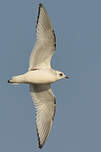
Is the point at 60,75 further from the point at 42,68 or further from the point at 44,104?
the point at 44,104

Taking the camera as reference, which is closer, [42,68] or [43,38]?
[43,38]

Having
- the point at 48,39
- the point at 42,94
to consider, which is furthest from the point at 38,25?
the point at 42,94

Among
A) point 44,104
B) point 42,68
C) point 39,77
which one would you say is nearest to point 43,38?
point 42,68

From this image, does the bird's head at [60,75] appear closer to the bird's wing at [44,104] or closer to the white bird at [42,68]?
the white bird at [42,68]

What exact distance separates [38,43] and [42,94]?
2658 millimetres

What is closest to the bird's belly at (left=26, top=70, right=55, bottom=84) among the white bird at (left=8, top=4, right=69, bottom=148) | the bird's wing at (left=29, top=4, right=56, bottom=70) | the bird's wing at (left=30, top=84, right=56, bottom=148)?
the white bird at (left=8, top=4, right=69, bottom=148)

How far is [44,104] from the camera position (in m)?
35.1

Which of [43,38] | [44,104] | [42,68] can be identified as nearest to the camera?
[43,38]

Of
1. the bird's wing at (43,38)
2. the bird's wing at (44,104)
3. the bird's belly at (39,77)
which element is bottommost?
the bird's wing at (44,104)

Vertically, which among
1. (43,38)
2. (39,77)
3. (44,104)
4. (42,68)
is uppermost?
(43,38)

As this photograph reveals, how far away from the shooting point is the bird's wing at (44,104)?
34.6m

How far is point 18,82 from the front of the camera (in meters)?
33.5

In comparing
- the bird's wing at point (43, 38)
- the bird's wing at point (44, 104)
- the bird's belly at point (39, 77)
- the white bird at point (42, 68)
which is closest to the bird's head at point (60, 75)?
the white bird at point (42, 68)

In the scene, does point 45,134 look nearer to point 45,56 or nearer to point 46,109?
point 46,109
